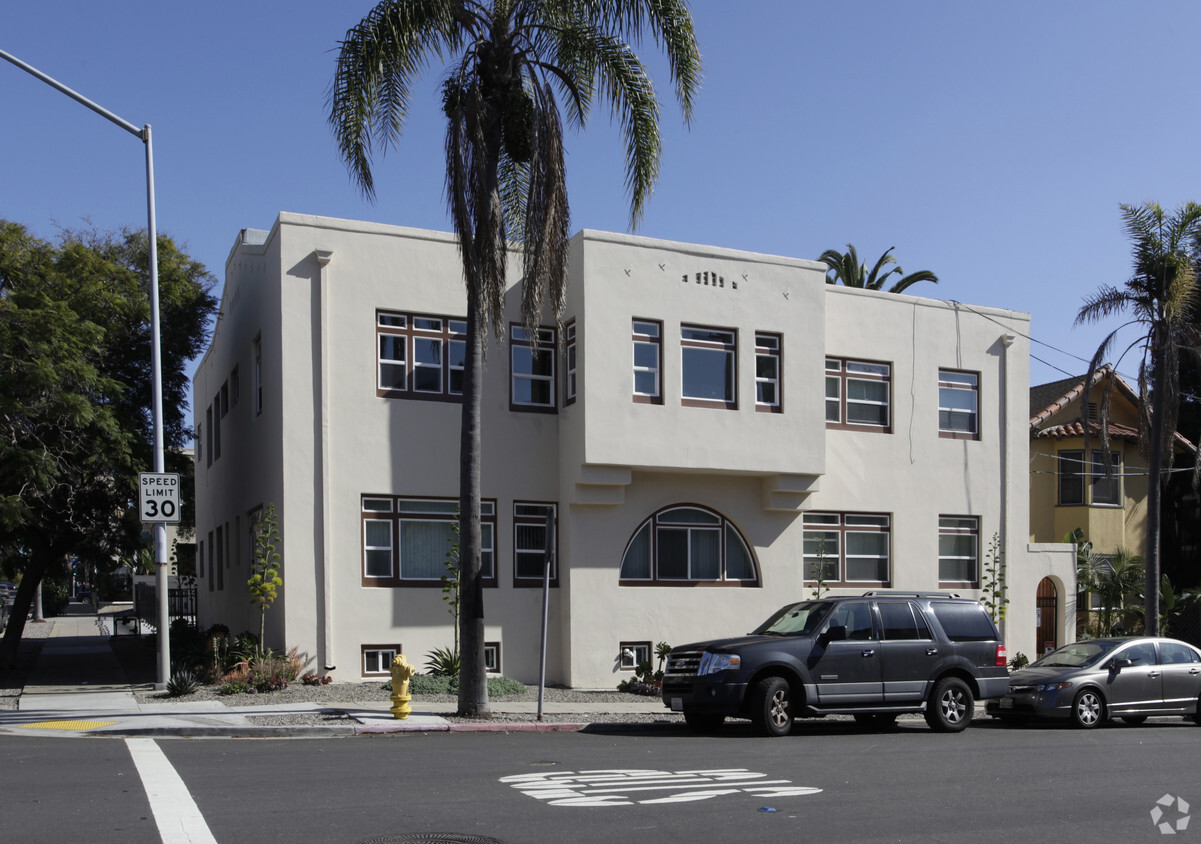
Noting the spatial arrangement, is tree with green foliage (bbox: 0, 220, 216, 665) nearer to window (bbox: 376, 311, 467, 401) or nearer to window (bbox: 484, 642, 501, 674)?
window (bbox: 376, 311, 467, 401)

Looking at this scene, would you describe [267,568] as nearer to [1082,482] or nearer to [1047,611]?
[1047,611]

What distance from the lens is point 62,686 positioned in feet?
66.3

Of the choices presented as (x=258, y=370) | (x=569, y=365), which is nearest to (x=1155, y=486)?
(x=569, y=365)

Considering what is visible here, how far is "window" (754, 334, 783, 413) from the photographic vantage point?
2275 centimetres

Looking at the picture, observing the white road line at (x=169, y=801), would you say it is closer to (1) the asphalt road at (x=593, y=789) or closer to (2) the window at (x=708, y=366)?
(1) the asphalt road at (x=593, y=789)

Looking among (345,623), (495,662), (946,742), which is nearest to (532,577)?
(495,662)

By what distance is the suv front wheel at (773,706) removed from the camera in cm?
1459

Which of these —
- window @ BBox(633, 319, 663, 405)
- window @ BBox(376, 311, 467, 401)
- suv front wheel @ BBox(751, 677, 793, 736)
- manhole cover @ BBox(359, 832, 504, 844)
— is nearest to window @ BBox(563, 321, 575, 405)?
window @ BBox(633, 319, 663, 405)

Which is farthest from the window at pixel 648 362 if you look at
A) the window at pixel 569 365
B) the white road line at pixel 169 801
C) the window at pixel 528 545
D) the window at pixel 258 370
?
the white road line at pixel 169 801

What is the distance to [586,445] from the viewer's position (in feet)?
68.0

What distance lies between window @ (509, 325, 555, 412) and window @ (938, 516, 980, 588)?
9.32 metres

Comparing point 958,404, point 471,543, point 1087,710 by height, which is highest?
point 958,404

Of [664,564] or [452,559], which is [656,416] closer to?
[664,564]

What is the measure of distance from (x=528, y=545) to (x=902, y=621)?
781 centimetres
